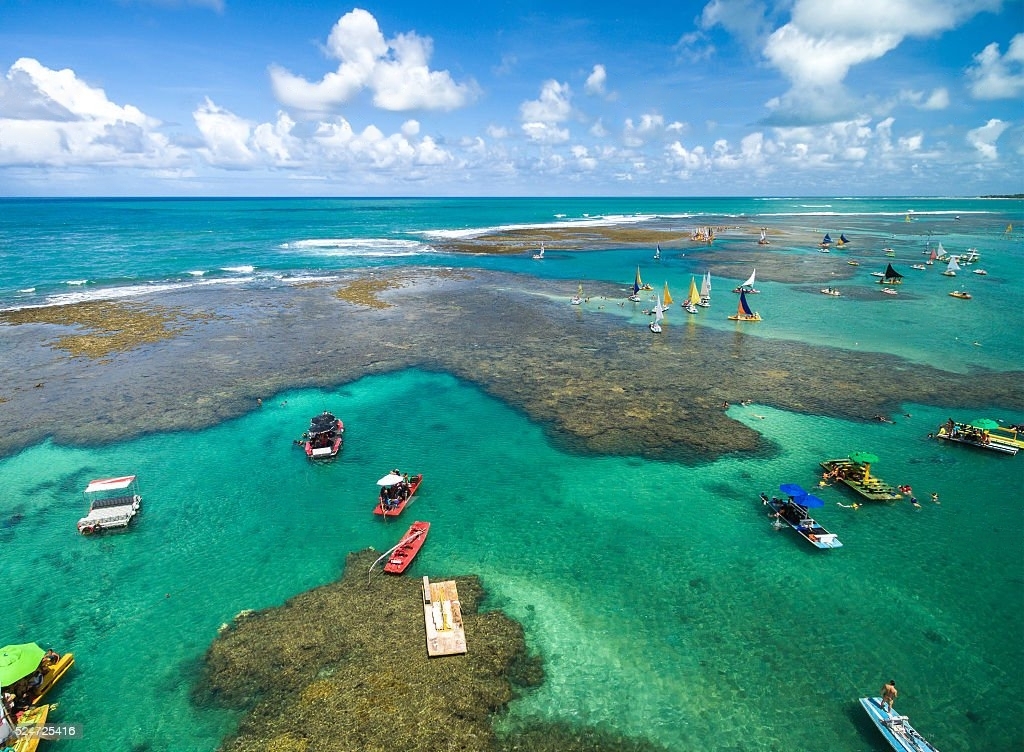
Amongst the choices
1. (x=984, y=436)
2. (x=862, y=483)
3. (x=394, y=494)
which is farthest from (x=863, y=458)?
(x=394, y=494)

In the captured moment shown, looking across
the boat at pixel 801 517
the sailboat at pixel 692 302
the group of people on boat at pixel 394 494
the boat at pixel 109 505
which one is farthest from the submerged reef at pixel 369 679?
the sailboat at pixel 692 302

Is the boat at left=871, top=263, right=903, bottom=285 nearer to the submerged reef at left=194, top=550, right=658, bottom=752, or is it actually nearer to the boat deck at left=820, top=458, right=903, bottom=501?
the boat deck at left=820, top=458, right=903, bottom=501

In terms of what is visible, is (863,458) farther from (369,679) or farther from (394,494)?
(369,679)

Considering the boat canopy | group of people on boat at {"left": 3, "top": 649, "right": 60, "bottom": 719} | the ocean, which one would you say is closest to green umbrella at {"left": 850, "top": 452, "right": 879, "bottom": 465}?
the ocean

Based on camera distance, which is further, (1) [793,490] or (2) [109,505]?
(2) [109,505]

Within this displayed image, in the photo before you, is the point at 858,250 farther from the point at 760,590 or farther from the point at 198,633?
the point at 198,633

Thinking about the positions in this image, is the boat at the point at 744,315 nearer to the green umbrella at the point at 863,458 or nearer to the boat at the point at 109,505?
the green umbrella at the point at 863,458
